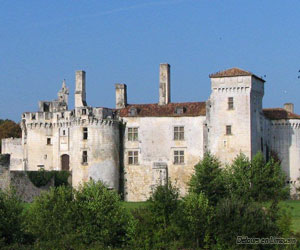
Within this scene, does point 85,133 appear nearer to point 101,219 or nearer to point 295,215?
point 295,215

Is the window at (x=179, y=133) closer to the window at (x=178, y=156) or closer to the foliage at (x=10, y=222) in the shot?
the window at (x=178, y=156)

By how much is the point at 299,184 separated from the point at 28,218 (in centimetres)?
2544

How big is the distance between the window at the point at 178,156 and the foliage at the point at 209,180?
466 centimetres

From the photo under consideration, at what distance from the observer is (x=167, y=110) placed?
1941 inches

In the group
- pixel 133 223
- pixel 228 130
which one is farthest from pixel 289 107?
pixel 133 223

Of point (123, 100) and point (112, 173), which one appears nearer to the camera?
point (112, 173)

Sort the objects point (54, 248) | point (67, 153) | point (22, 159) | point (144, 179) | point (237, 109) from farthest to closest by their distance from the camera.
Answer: point (22, 159)
point (67, 153)
point (144, 179)
point (237, 109)
point (54, 248)

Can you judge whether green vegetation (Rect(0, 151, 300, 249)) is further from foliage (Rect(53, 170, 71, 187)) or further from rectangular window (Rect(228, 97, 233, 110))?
foliage (Rect(53, 170, 71, 187))

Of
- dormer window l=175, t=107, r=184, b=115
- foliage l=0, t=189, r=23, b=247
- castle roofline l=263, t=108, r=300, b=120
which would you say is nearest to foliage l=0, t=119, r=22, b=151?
dormer window l=175, t=107, r=184, b=115

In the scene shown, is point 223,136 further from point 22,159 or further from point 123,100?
point 22,159

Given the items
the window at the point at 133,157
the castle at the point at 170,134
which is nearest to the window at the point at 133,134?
the castle at the point at 170,134

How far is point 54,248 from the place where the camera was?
28.3 m

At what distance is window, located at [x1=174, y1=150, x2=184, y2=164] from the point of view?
159ft

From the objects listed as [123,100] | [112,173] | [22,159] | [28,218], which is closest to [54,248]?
[28,218]
